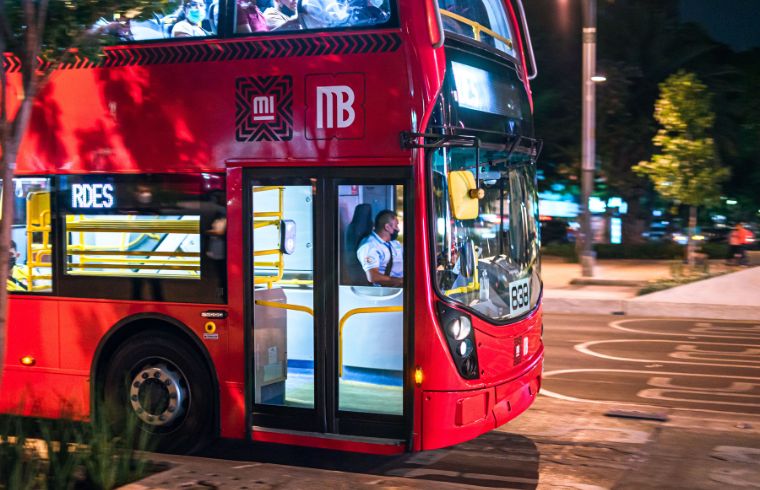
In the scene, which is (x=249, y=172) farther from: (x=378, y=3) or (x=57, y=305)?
(x=57, y=305)

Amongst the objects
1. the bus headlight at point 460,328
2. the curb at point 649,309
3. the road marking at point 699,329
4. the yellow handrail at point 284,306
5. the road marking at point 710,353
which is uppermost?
the yellow handrail at point 284,306

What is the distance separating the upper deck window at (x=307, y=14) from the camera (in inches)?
275

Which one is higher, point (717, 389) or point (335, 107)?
point (335, 107)

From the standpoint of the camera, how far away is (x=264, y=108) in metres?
7.34

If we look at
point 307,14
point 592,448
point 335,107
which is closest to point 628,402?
point 592,448

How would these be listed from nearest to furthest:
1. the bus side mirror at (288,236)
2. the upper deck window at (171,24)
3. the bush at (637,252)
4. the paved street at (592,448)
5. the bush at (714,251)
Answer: the paved street at (592,448) < the bus side mirror at (288,236) < the upper deck window at (171,24) < the bush at (637,252) < the bush at (714,251)

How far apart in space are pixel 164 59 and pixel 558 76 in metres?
28.3

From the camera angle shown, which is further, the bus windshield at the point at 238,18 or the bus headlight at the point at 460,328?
the bus windshield at the point at 238,18

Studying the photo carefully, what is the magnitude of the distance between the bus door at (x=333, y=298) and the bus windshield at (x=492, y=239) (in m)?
0.30

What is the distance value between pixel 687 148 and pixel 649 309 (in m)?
8.72

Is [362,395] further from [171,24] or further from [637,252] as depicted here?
[637,252]

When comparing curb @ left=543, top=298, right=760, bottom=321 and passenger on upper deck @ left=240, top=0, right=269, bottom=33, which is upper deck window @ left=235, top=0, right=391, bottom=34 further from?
curb @ left=543, top=298, right=760, bottom=321

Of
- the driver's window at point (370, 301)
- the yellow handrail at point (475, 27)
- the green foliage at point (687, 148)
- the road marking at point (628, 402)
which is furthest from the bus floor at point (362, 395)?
the green foliage at point (687, 148)

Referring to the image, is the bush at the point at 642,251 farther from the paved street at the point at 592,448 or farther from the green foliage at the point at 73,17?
the green foliage at the point at 73,17
